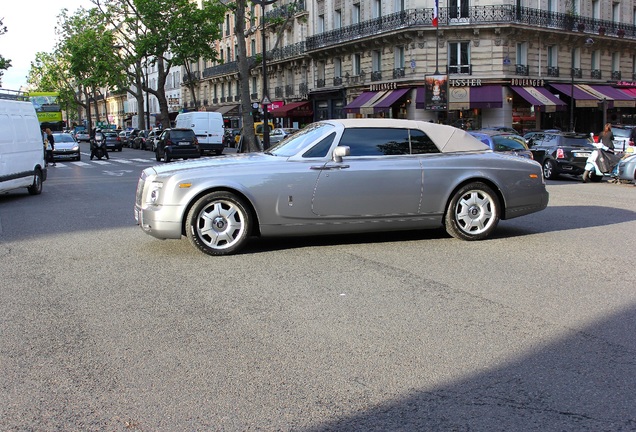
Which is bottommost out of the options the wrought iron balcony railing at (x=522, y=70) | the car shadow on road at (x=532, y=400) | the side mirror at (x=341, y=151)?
the car shadow on road at (x=532, y=400)

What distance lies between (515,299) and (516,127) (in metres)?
37.6

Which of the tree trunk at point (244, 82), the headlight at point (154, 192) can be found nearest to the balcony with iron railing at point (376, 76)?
the tree trunk at point (244, 82)

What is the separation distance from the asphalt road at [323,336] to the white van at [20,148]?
23.5 feet

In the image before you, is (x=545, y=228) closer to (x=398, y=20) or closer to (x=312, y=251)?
Result: (x=312, y=251)

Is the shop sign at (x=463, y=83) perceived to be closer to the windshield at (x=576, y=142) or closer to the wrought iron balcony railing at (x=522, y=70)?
the wrought iron balcony railing at (x=522, y=70)

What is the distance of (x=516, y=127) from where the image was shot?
4128 centimetres

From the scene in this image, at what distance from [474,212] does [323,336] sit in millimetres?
4158

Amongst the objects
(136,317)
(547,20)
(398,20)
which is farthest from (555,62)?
(136,317)

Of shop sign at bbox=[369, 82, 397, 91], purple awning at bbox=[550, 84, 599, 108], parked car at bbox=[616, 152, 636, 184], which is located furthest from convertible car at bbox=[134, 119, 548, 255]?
purple awning at bbox=[550, 84, 599, 108]

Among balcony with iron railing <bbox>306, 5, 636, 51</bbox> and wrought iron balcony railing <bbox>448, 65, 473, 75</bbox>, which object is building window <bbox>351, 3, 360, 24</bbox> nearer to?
balcony with iron railing <bbox>306, 5, 636, 51</bbox>

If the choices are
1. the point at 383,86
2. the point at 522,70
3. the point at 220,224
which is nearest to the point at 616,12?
the point at 522,70

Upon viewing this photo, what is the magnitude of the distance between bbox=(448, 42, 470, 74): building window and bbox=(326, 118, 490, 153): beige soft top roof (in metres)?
33.1

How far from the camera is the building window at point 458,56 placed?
132ft

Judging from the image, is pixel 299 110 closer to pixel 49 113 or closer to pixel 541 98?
pixel 541 98
